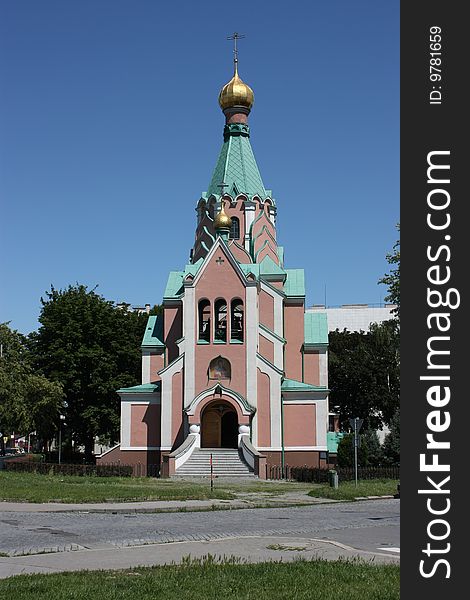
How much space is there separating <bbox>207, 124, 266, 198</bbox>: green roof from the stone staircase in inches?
618

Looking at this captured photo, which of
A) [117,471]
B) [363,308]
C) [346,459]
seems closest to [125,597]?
[117,471]

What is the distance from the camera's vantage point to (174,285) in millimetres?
44875

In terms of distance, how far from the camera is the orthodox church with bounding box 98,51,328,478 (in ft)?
127

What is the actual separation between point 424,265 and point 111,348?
45.4m

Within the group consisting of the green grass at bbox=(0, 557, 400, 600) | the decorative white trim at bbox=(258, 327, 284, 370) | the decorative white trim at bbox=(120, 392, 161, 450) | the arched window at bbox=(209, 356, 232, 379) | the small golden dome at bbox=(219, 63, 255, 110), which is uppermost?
the small golden dome at bbox=(219, 63, 255, 110)

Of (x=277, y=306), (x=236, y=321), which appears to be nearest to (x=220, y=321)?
(x=236, y=321)

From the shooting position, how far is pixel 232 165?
1855 inches

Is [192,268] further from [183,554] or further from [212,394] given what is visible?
[183,554]

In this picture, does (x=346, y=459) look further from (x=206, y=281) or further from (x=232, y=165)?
(x=232, y=165)

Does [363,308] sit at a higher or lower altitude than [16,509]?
higher

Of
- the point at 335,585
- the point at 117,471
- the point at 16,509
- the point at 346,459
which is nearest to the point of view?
the point at 335,585

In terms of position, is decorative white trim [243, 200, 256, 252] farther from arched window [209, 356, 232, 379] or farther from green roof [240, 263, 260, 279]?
arched window [209, 356, 232, 379]

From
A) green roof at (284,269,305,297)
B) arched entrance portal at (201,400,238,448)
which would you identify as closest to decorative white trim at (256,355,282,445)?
arched entrance portal at (201,400,238,448)

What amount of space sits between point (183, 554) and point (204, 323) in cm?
2943
